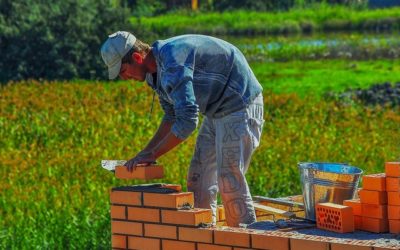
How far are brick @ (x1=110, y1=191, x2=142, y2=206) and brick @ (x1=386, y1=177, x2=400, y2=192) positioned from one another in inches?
→ 47.4

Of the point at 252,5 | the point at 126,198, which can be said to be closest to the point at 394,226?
the point at 126,198

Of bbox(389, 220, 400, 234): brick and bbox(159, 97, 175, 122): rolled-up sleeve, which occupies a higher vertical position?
bbox(159, 97, 175, 122): rolled-up sleeve

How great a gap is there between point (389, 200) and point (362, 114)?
11.3 metres

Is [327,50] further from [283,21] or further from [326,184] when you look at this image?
[326,184]

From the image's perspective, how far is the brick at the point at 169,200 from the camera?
20.4 feet

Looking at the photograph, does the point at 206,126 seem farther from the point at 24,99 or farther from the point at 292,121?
the point at 24,99

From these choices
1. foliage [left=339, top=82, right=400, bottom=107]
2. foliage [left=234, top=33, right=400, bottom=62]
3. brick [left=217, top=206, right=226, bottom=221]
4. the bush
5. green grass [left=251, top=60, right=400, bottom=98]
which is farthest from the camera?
foliage [left=234, top=33, right=400, bottom=62]

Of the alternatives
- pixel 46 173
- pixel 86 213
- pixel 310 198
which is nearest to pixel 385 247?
pixel 310 198

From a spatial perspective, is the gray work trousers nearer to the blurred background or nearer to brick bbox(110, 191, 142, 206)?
brick bbox(110, 191, 142, 206)

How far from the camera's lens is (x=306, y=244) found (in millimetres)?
5711

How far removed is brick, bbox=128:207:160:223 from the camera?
6.30 meters

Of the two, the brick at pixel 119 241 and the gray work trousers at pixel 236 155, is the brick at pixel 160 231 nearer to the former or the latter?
the brick at pixel 119 241

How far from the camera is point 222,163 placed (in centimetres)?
673

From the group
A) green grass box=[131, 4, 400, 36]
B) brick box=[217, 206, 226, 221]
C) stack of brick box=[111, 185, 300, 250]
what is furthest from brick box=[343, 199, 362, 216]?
green grass box=[131, 4, 400, 36]
